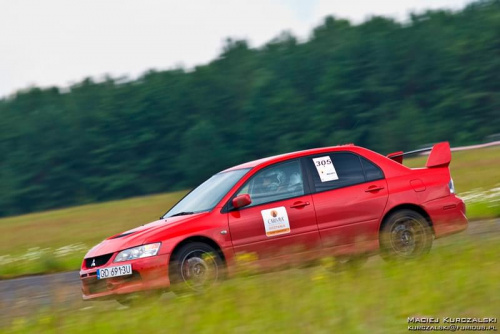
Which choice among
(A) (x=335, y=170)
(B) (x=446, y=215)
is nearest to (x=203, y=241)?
(A) (x=335, y=170)

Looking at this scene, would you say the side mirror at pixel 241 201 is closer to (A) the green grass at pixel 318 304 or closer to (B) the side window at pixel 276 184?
(B) the side window at pixel 276 184

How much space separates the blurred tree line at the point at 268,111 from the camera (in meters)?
100

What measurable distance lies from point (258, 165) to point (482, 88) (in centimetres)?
9258

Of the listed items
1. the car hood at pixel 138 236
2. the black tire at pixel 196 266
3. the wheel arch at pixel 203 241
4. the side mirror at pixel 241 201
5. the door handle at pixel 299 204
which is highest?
the side mirror at pixel 241 201

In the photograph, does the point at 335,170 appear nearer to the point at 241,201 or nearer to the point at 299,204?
the point at 299,204

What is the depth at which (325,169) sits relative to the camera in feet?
33.7

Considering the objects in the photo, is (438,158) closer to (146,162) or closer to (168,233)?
(168,233)

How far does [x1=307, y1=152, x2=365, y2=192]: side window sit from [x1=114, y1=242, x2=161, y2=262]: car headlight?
6.75 feet

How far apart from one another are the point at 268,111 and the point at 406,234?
9740 centimetres

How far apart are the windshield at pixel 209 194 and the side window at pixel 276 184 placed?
0.21 m

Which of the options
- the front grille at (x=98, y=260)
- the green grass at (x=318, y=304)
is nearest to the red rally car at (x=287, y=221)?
the front grille at (x=98, y=260)

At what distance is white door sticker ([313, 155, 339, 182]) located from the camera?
402 inches

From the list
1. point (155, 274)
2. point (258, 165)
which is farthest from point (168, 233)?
point (258, 165)

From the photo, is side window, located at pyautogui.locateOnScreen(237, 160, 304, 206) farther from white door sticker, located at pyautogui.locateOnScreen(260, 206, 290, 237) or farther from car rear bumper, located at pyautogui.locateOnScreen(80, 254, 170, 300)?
car rear bumper, located at pyautogui.locateOnScreen(80, 254, 170, 300)
